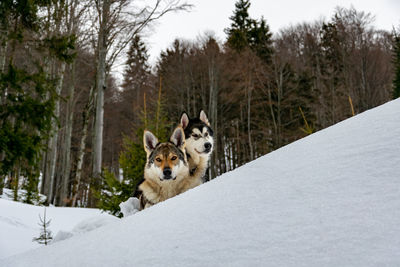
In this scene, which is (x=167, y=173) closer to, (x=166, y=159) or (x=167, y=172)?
(x=167, y=172)

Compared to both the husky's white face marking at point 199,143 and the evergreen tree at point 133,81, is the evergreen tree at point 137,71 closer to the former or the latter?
the evergreen tree at point 133,81

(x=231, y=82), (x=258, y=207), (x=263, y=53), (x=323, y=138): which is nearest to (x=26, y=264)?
(x=258, y=207)

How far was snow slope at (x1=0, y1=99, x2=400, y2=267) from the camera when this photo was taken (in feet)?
Answer: 2.55

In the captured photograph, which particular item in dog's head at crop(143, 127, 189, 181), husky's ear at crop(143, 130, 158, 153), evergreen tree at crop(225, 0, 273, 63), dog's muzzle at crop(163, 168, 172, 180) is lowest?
dog's muzzle at crop(163, 168, 172, 180)

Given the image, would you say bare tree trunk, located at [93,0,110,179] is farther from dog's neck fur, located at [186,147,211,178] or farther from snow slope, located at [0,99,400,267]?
snow slope, located at [0,99,400,267]

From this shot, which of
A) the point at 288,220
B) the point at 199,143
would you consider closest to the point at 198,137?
the point at 199,143

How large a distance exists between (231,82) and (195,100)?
8.65ft

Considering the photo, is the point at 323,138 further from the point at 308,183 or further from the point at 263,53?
the point at 263,53

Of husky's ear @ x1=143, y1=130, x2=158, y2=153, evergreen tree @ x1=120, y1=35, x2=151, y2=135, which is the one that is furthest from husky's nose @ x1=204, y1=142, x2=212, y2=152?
evergreen tree @ x1=120, y1=35, x2=151, y2=135

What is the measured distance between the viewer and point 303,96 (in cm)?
1892

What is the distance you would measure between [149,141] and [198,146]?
720 millimetres

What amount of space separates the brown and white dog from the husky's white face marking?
46 centimetres

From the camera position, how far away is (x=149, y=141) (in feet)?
10.8

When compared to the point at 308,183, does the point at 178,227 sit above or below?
below
